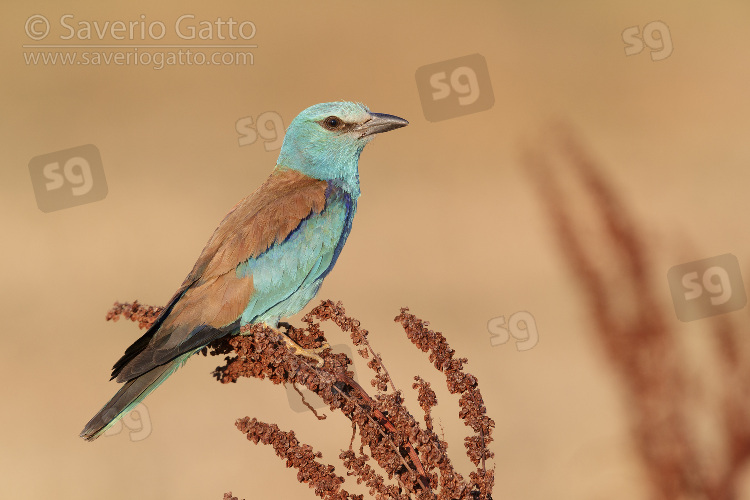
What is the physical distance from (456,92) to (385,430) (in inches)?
318

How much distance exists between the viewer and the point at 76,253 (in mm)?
9453

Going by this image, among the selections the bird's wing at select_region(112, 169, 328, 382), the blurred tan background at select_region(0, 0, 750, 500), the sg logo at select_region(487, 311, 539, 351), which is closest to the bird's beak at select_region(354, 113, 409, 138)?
the bird's wing at select_region(112, 169, 328, 382)

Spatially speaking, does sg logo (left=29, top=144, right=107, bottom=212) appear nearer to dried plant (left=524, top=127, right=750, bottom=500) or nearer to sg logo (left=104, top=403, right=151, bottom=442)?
sg logo (left=104, top=403, right=151, bottom=442)

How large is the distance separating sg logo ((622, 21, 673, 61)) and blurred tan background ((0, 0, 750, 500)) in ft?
0.64

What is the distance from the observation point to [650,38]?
12.8m

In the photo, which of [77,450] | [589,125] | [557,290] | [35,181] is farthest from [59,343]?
[589,125]

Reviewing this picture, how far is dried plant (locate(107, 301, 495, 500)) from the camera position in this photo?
2.74m

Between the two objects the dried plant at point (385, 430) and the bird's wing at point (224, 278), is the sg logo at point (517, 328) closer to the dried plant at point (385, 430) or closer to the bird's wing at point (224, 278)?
the bird's wing at point (224, 278)

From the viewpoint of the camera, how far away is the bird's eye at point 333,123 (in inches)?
191

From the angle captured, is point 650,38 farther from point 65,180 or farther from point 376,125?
point 376,125

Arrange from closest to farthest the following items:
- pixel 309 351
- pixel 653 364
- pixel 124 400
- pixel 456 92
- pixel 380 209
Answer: pixel 653 364
pixel 124 400
pixel 309 351
pixel 380 209
pixel 456 92

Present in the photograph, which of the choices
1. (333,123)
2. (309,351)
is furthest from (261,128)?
(309,351)

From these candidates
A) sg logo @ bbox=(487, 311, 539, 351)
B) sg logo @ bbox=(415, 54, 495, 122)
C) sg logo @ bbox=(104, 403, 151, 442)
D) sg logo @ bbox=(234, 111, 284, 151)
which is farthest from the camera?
sg logo @ bbox=(415, 54, 495, 122)

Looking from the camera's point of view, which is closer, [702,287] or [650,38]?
[702,287]
